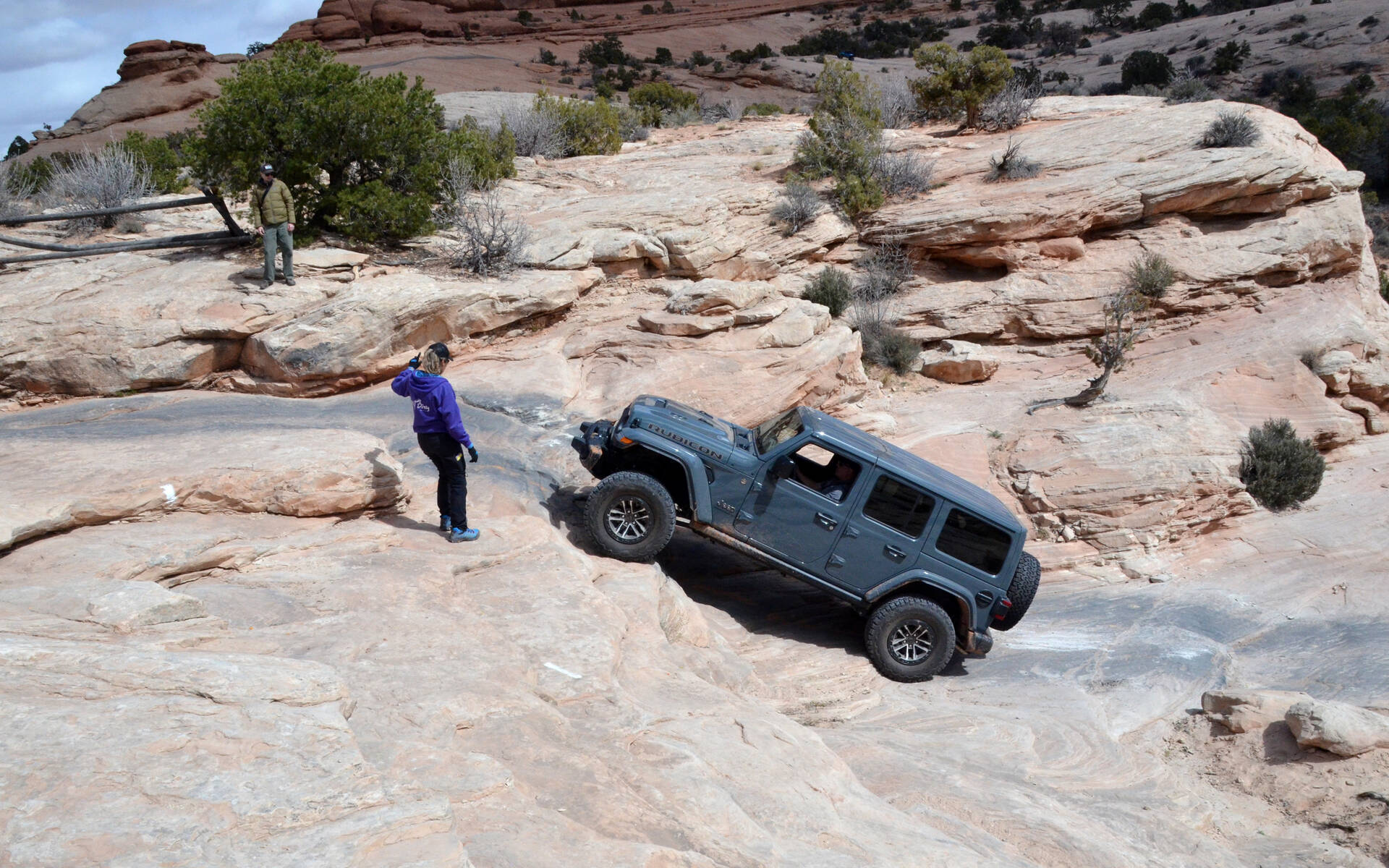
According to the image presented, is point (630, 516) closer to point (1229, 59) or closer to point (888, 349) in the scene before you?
point (888, 349)

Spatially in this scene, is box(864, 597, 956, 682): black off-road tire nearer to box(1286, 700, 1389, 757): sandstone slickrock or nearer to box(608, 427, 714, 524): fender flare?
box(608, 427, 714, 524): fender flare

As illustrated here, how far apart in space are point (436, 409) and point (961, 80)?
16052mm

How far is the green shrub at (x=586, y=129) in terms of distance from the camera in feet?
63.5

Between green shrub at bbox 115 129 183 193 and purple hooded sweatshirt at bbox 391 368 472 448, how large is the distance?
24.4 ft

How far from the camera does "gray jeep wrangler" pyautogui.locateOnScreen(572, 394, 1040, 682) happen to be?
7918 millimetres

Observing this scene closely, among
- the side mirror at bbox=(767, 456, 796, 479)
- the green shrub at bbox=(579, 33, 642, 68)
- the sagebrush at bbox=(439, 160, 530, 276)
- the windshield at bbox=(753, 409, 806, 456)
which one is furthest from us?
the green shrub at bbox=(579, 33, 642, 68)

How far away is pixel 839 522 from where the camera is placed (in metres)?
7.99

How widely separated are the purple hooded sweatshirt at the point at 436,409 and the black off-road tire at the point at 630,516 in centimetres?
127

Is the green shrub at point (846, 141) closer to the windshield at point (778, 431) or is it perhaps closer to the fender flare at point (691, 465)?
the windshield at point (778, 431)

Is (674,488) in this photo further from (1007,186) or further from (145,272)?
(1007,186)

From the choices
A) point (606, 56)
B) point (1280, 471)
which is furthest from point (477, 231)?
point (606, 56)

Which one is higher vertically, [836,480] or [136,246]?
[136,246]

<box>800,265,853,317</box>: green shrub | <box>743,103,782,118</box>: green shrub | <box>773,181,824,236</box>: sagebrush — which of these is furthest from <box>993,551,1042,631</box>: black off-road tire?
<box>743,103,782,118</box>: green shrub

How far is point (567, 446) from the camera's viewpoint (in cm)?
969
